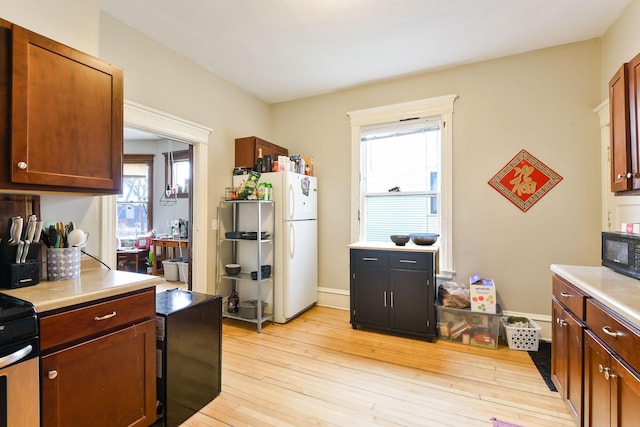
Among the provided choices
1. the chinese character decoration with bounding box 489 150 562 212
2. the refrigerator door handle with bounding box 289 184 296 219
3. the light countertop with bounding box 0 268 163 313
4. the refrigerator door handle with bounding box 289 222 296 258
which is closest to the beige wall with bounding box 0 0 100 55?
the light countertop with bounding box 0 268 163 313

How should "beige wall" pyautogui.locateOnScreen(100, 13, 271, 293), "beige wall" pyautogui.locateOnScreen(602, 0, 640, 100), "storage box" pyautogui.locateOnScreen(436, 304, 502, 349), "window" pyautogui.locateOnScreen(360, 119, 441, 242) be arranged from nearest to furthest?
1. "beige wall" pyautogui.locateOnScreen(602, 0, 640, 100)
2. "beige wall" pyautogui.locateOnScreen(100, 13, 271, 293)
3. "storage box" pyautogui.locateOnScreen(436, 304, 502, 349)
4. "window" pyautogui.locateOnScreen(360, 119, 441, 242)

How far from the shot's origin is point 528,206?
3068 mm

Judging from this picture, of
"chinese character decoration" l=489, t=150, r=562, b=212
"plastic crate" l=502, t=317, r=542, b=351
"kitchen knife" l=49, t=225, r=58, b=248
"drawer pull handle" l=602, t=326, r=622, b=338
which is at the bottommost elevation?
"plastic crate" l=502, t=317, r=542, b=351

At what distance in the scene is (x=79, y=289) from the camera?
146 centimetres

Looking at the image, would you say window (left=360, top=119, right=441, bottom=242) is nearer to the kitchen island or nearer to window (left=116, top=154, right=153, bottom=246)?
the kitchen island

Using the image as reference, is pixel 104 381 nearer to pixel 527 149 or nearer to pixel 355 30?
pixel 355 30

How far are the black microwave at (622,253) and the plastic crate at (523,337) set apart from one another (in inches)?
46.2

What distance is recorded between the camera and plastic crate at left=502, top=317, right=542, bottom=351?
277 cm

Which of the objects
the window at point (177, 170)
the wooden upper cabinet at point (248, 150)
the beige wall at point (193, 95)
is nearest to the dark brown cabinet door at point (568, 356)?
the wooden upper cabinet at point (248, 150)

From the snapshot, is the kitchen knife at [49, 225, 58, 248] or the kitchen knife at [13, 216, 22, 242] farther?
the kitchen knife at [49, 225, 58, 248]

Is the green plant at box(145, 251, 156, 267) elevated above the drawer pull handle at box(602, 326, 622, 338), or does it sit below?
below

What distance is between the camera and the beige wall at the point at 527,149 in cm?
287

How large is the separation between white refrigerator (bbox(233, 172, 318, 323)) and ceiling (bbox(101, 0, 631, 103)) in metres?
1.29

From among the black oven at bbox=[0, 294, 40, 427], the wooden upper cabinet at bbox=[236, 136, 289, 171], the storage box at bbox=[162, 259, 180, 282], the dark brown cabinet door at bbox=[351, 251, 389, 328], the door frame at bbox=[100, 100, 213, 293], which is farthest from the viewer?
the storage box at bbox=[162, 259, 180, 282]
